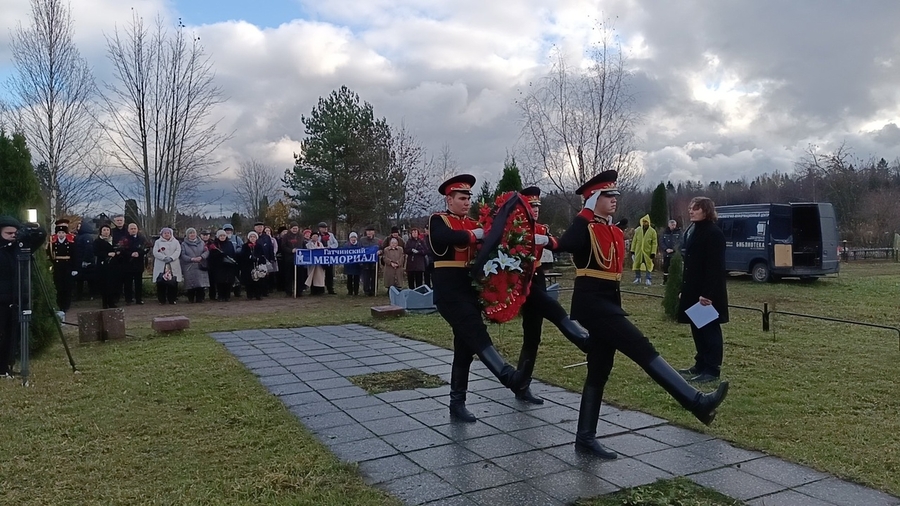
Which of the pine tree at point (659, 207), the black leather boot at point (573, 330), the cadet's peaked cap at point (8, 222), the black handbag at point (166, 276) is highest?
the pine tree at point (659, 207)

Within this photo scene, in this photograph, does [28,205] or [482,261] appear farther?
[28,205]

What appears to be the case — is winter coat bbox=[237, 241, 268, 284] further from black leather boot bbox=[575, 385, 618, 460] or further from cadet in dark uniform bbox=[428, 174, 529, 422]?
black leather boot bbox=[575, 385, 618, 460]

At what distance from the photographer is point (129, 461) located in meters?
4.34

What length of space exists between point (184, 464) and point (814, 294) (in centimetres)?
1510

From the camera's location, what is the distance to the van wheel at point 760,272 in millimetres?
18484

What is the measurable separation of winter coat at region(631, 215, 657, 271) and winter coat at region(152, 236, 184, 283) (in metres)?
11.3

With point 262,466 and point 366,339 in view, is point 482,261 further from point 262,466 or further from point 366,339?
point 366,339

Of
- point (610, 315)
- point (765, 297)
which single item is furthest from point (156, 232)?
point (610, 315)

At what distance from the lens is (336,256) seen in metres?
15.6

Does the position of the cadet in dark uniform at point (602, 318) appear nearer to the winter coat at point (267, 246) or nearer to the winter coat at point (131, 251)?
the winter coat at point (131, 251)

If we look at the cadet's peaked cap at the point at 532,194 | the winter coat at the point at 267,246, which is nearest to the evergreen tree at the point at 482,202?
the cadet's peaked cap at the point at 532,194

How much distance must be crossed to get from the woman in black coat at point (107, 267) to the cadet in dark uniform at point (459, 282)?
10677 mm

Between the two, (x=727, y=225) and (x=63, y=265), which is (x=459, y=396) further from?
(x=727, y=225)

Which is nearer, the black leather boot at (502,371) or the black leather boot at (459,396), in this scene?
the black leather boot at (502,371)
